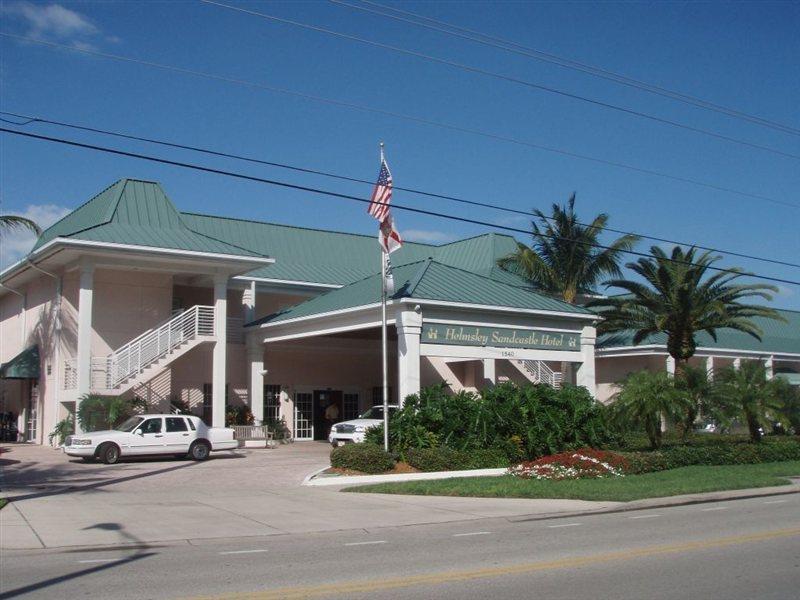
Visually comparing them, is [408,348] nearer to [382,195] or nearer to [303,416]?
Answer: [382,195]

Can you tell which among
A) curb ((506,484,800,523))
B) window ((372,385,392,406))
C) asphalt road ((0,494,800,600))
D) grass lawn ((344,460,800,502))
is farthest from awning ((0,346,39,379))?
curb ((506,484,800,523))

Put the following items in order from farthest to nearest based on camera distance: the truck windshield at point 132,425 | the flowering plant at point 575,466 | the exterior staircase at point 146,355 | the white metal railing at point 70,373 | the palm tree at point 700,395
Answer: the white metal railing at point 70,373 < the exterior staircase at point 146,355 < the palm tree at point 700,395 < the truck windshield at point 132,425 < the flowering plant at point 575,466

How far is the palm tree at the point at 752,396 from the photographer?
27281mm

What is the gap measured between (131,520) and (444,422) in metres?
11.2

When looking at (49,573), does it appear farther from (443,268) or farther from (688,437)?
(688,437)

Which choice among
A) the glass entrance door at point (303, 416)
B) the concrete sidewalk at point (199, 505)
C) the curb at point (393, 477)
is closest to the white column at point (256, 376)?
the glass entrance door at point (303, 416)

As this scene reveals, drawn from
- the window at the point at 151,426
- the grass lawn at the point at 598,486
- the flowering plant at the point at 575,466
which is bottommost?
the grass lawn at the point at 598,486

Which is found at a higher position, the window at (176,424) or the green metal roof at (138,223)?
the green metal roof at (138,223)

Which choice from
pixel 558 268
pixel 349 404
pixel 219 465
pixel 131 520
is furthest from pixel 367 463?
pixel 558 268

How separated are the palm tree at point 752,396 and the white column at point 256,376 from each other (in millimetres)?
16358

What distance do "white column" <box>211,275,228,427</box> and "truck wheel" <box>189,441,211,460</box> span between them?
404 cm

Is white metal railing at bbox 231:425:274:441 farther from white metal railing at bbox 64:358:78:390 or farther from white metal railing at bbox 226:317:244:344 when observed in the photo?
white metal railing at bbox 64:358:78:390

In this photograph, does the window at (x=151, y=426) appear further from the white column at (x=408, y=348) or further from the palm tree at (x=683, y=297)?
the palm tree at (x=683, y=297)

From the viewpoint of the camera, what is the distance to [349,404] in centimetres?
3753
